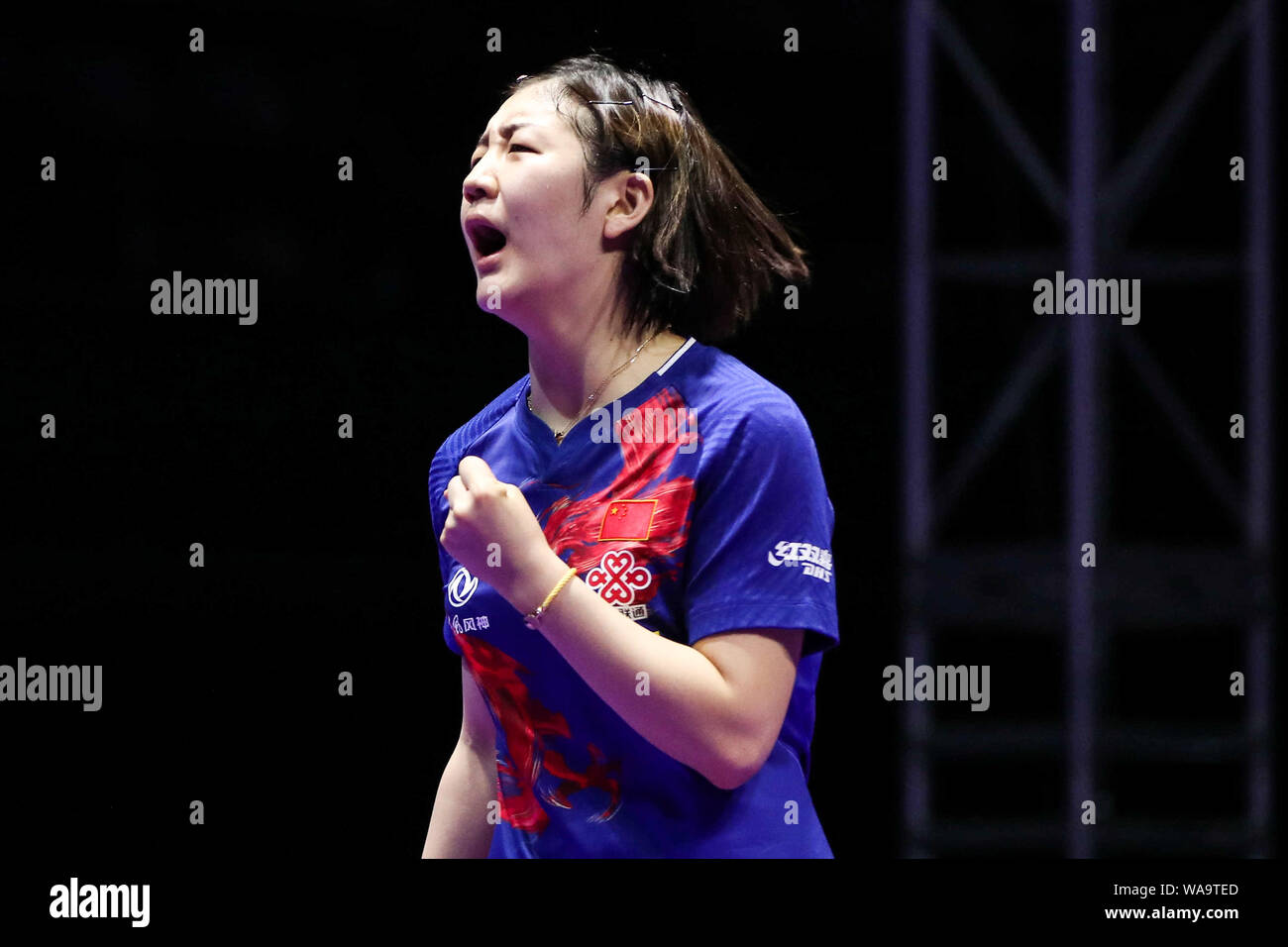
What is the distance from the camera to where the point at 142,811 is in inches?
94.7

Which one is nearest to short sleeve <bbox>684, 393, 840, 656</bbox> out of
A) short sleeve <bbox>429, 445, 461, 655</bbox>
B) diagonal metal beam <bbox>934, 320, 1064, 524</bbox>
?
short sleeve <bbox>429, 445, 461, 655</bbox>

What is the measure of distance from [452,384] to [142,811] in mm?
916

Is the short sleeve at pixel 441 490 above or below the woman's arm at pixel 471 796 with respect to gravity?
above

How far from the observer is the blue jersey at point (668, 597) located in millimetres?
1298

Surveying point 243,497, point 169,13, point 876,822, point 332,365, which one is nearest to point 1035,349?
point 876,822

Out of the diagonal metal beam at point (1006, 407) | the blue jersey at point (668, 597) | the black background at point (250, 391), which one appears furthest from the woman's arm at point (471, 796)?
the diagonal metal beam at point (1006, 407)

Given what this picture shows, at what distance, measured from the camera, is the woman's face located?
4.55 ft

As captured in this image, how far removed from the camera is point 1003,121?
2.78 m

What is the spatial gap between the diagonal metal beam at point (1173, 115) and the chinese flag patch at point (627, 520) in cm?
177

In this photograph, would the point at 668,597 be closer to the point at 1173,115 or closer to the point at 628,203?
the point at 628,203

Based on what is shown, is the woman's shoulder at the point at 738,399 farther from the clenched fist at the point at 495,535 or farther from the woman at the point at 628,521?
the clenched fist at the point at 495,535

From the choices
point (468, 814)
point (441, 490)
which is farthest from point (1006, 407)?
point (468, 814)

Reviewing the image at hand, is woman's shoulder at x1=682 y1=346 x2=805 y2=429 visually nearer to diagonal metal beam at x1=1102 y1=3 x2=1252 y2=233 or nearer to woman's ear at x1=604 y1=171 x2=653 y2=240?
woman's ear at x1=604 y1=171 x2=653 y2=240

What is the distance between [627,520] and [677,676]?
176mm
